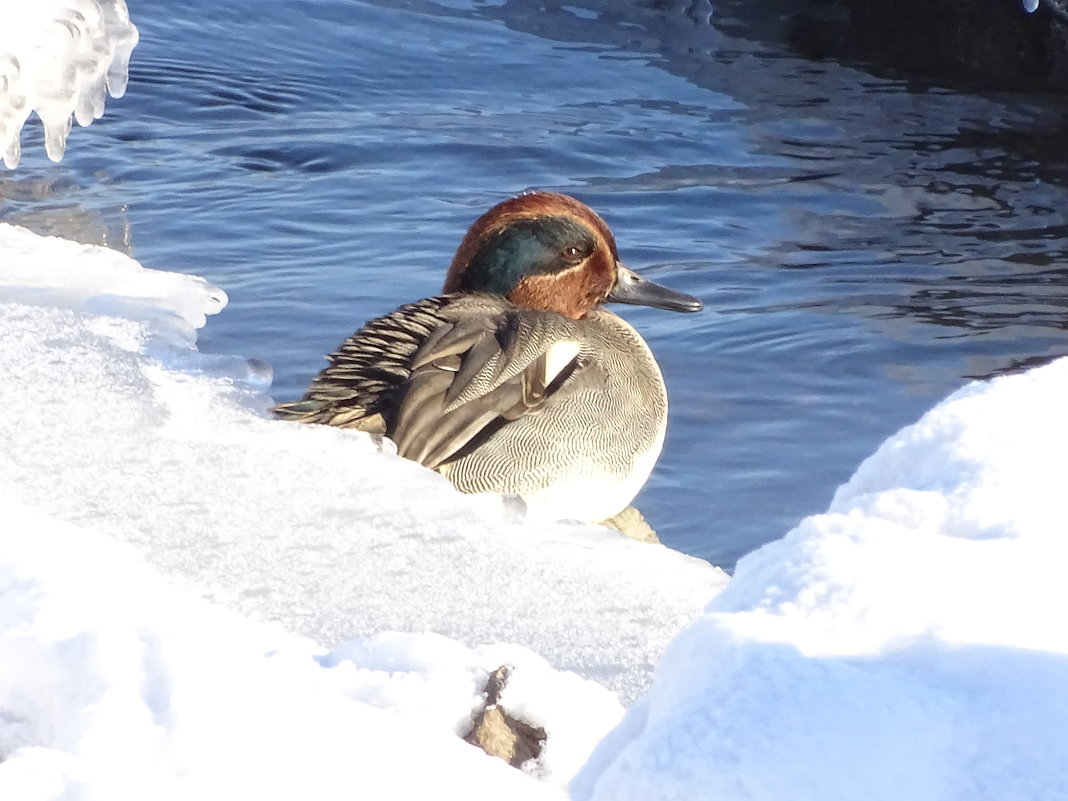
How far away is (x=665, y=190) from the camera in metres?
8.68

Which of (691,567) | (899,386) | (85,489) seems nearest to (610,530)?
(691,567)

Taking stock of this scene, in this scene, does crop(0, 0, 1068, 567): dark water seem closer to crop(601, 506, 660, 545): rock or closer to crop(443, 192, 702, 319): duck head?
crop(601, 506, 660, 545): rock

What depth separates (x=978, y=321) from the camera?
678 cm

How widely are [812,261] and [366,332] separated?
337cm

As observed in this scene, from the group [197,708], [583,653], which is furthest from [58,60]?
[197,708]

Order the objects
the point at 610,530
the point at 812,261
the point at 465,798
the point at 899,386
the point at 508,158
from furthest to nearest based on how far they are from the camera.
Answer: the point at 508,158, the point at 812,261, the point at 899,386, the point at 610,530, the point at 465,798

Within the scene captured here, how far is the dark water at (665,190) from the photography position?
606 centimetres

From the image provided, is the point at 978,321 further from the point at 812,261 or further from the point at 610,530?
the point at 610,530

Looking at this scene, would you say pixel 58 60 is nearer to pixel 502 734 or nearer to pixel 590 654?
pixel 590 654

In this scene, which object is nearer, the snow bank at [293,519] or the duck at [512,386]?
the snow bank at [293,519]

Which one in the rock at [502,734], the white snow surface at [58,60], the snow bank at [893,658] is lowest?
the white snow surface at [58,60]

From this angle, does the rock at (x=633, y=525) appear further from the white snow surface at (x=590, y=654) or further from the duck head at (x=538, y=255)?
the white snow surface at (x=590, y=654)

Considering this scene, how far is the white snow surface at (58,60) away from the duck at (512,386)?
2622mm

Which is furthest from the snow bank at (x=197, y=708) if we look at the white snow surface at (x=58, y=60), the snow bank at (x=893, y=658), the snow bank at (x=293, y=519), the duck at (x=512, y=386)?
the white snow surface at (x=58, y=60)
